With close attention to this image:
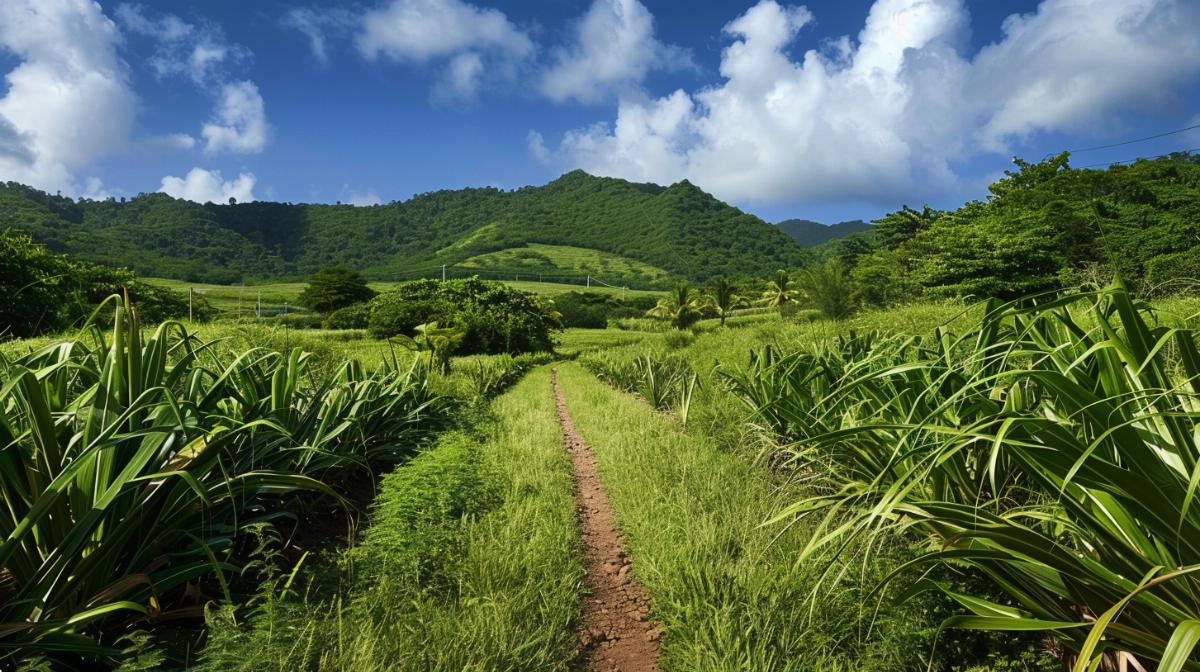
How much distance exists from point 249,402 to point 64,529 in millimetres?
1290

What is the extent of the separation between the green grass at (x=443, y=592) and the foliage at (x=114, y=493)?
1.12ft

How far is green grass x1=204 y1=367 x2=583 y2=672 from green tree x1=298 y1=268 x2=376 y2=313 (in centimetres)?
4591

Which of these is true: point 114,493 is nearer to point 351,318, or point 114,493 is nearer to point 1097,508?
point 1097,508

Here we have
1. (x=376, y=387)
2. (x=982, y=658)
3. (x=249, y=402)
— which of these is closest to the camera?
(x=982, y=658)

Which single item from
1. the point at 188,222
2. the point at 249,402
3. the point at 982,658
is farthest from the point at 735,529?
the point at 188,222

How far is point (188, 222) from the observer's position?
4190 inches

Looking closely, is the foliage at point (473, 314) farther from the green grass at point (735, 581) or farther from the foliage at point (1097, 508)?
the foliage at point (1097, 508)

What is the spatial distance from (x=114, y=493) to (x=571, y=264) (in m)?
119

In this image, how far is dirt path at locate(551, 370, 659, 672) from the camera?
8.13ft

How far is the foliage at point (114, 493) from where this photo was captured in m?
1.64

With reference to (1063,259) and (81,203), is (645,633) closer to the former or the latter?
(1063,259)

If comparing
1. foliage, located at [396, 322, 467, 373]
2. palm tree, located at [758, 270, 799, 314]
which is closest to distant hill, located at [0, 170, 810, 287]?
palm tree, located at [758, 270, 799, 314]

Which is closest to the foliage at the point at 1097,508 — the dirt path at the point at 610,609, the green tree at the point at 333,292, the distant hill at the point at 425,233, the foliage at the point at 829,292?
the dirt path at the point at 610,609

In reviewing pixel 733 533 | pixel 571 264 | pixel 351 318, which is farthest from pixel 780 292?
pixel 571 264
